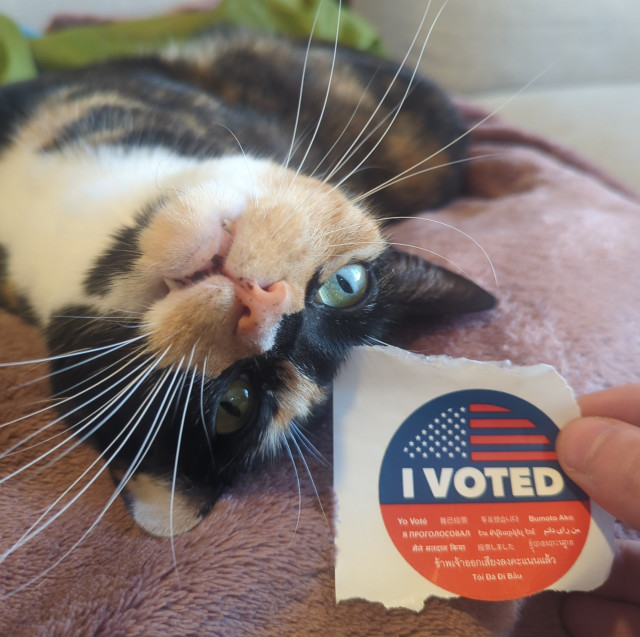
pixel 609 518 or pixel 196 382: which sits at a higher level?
pixel 196 382

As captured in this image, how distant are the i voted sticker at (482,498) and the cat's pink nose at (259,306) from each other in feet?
0.73

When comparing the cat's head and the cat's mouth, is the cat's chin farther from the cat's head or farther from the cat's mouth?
the cat's mouth

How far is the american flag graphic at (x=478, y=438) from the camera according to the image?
0.69 meters

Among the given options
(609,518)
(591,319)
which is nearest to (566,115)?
(591,319)

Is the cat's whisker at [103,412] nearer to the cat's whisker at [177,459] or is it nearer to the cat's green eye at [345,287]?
the cat's whisker at [177,459]

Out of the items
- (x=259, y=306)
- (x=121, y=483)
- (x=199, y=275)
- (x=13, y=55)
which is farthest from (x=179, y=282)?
(x=13, y=55)

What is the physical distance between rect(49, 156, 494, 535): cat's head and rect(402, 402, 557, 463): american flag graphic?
5.7 inches

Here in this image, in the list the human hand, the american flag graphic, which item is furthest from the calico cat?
the human hand

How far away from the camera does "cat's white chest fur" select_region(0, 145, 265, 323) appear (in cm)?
→ 81

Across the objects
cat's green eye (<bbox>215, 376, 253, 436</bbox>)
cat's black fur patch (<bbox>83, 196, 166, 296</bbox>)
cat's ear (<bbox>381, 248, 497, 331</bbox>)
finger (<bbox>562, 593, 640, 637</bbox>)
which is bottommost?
finger (<bbox>562, 593, 640, 637</bbox>)

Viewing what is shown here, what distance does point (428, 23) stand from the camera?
5.81ft

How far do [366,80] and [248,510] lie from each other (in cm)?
109

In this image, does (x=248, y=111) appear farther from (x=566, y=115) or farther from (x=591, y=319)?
(x=566, y=115)

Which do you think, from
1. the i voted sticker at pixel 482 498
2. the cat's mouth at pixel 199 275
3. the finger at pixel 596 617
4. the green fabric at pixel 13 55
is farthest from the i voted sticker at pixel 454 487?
the green fabric at pixel 13 55
